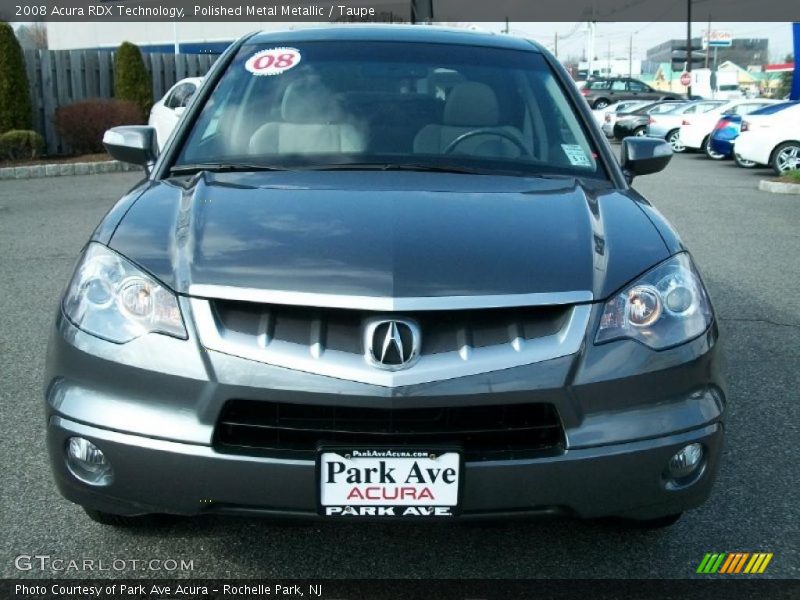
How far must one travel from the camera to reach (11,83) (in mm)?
17266

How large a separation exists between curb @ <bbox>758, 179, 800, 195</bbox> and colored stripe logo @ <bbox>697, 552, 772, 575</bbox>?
38.7 feet

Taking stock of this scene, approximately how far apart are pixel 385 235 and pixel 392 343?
0.41 m

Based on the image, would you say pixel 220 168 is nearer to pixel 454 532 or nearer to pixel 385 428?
pixel 385 428

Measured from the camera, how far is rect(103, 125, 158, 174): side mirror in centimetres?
380

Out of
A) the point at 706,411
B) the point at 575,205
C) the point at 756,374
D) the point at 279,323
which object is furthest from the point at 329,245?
the point at 756,374

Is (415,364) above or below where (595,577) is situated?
above

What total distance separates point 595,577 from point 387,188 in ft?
4.42

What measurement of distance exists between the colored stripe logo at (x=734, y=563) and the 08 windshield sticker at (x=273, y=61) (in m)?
2.42

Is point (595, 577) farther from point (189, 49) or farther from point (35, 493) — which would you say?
point (189, 49)

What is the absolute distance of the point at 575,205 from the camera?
294 cm

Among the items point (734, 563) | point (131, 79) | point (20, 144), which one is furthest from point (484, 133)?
point (131, 79)

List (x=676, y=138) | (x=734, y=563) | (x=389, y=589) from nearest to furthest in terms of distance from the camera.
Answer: (x=389, y=589) < (x=734, y=563) < (x=676, y=138)

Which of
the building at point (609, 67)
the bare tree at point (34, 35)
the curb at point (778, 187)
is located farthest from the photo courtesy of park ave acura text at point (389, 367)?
the bare tree at point (34, 35)

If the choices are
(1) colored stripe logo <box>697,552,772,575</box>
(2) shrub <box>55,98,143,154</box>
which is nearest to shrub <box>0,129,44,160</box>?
(2) shrub <box>55,98,143,154</box>
